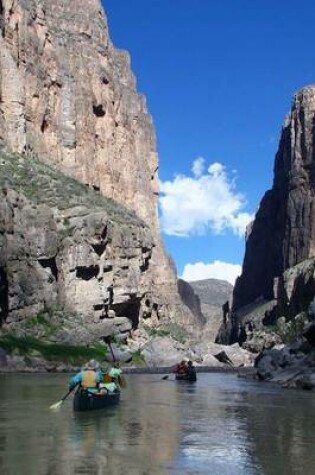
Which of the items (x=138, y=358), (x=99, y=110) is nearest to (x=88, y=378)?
(x=138, y=358)

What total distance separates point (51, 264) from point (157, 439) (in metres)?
71.1

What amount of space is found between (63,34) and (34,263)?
210ft

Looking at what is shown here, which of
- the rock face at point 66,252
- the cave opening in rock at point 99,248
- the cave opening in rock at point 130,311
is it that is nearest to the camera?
the rock face at point 66,252

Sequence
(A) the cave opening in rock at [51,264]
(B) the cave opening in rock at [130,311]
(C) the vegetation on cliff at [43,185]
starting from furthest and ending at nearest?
(B) the cave opening in rock at [130,311] < (C) the vegetation on cliff at [43,185] < (A) the cave opening in rock at [51,264]

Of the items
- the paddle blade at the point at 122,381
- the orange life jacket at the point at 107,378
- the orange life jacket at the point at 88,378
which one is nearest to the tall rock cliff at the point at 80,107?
the paddle blade at the point at 122,381

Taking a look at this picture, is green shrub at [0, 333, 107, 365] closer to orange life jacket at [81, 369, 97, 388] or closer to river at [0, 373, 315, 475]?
river at [0, 373, 315, 475]

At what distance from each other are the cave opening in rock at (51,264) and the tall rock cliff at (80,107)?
64.9ft

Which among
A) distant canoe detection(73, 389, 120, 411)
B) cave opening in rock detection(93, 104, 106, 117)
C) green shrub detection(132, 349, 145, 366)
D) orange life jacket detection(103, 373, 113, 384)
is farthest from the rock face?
distant canoe detection(73, 389, 120, 411)

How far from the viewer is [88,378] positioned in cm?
3109

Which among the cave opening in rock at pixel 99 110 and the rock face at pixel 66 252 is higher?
the cave opening in rock at pixel 99 110

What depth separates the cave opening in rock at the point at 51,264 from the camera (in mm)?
89688

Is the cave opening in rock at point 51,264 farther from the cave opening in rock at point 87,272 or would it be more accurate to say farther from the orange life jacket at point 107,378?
the orange life jacket at point 107,378

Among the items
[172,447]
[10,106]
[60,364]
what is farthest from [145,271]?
[172,447]

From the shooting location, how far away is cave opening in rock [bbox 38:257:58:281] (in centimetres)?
8969
